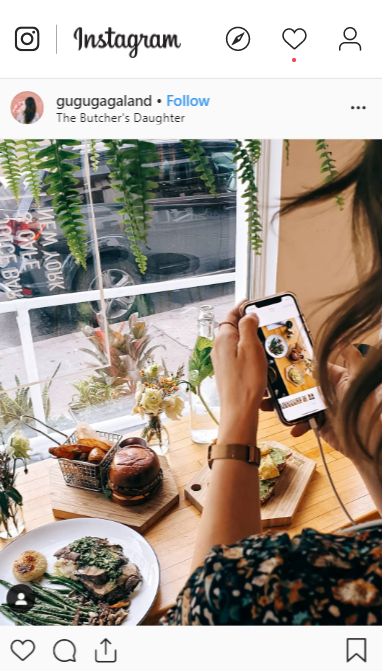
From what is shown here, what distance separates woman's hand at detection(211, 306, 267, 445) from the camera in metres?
0.60

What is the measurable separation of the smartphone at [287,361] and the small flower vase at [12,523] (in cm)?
48

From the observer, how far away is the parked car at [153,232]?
97cm

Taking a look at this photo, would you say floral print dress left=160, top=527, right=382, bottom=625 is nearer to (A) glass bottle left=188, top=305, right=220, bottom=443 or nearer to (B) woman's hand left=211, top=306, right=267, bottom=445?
(B) woman's hand left=211, top=306, right=267, bottom=445
